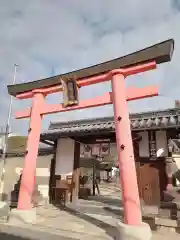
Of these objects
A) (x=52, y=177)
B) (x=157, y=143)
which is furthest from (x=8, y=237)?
(x=157, y=143)

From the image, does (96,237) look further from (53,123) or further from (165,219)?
(53,123)

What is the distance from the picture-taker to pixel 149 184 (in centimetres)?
991

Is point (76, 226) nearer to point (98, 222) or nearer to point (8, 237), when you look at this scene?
point (98, 222)

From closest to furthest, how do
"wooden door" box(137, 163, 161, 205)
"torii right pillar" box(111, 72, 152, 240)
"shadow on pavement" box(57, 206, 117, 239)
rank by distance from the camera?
1. "torii right pillar" box(111, 72, 152, 240)
2. "shadow on pavement" box(57, 206, 117, 239)
3. "wooden door" box(137, 163, 161, 205)

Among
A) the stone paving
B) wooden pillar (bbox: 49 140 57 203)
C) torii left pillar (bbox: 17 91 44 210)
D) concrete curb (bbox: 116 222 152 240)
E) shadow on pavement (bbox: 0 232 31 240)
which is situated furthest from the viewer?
wooden pillar (bbox: 49 140 57 203)

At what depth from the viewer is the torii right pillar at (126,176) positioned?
5910 millimetres

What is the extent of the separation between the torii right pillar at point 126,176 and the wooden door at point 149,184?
3828 millimetres

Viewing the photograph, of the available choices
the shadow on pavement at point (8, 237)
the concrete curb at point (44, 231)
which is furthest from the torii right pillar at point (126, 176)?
the shadow on pavement at point (8, 237)

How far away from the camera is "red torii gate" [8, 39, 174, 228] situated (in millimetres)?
6443

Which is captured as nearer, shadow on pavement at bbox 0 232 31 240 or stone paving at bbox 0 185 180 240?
shadow on pavement at bbox 0 232 31 240

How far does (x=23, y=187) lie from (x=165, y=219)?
17.4 ft

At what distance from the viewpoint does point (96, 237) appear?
6.27 metres

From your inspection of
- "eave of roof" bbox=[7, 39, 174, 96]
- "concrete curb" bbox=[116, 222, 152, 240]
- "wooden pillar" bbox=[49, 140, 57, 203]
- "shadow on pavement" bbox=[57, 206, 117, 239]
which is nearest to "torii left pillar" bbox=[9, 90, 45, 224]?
"eave of roof" bbox=[7, 39, 174, 96]

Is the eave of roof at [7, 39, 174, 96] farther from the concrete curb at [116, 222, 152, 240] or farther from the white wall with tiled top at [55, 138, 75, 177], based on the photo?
the concrete curb at [116, 222, 152, 240]
